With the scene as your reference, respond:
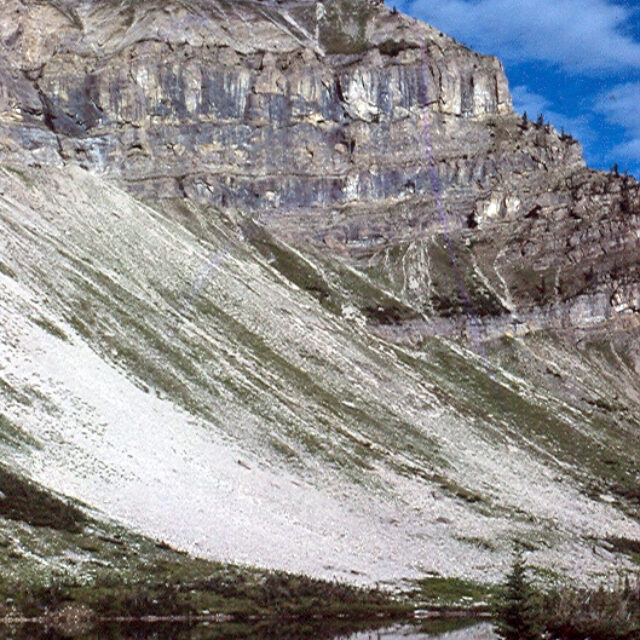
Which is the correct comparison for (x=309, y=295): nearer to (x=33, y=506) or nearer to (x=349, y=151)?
(x=349, y=151)

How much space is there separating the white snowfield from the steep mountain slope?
0.91 feet

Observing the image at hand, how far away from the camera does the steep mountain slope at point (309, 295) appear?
55312 millimetres

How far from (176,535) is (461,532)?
66.2ft

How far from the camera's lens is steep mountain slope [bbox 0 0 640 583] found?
55.3m

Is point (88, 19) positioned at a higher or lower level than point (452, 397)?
higher

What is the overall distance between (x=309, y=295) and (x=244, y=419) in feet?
123

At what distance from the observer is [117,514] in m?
45.9

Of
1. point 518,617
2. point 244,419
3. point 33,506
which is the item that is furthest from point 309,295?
point 518,617

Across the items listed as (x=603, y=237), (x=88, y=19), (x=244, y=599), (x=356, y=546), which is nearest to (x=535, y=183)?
(x=603, y=237)

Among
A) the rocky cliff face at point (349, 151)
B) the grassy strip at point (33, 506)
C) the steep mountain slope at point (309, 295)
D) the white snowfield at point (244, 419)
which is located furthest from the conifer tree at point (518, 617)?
the rocky cliff face at point (349, 151)

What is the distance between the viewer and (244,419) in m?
67.3

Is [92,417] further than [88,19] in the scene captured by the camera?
No

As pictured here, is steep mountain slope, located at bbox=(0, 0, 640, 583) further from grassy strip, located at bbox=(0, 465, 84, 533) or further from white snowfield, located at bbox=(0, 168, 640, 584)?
grassy strip, located at bbox=(0, 465, 84, 533)

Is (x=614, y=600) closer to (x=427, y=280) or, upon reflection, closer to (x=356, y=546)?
(x=356, y=546)
